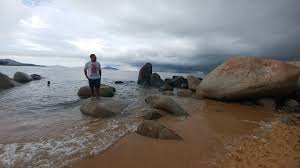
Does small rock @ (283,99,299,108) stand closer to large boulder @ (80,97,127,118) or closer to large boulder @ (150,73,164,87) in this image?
large boulder @ (80,97,127,118)

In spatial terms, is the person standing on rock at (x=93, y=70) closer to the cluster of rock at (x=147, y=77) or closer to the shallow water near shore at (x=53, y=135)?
the shallow water near shore at (x=53, y=135)

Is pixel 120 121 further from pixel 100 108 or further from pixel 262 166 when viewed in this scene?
pixel 262 166

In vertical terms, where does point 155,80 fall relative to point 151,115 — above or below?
above

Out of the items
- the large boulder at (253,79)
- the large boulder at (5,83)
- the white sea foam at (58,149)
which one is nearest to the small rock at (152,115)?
the white sea foam at (58,149)

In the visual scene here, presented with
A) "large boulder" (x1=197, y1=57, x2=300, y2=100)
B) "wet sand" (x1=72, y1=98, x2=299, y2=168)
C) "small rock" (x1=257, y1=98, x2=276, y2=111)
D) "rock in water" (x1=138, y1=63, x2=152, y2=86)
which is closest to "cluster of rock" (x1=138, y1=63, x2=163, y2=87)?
"rock in water" (x1=138, y1=63, x2=152, y2=86)

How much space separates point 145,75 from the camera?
107ft

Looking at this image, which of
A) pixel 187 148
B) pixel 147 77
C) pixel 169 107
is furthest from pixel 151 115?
pixel 147 77

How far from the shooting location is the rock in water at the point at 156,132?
623 cm

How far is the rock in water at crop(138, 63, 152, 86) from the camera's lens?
106 ft

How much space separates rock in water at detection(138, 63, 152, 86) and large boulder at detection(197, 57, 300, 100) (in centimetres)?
1816

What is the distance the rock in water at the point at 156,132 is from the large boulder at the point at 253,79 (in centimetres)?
836

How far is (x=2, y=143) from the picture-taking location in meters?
5.75

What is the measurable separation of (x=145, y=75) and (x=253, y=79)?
68.3 ft

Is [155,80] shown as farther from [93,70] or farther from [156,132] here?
[156,132]
